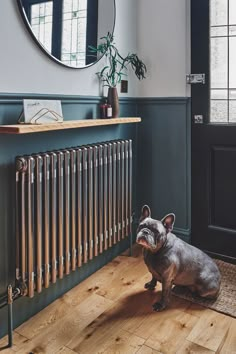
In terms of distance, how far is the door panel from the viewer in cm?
255

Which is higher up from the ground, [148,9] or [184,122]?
[148,9]

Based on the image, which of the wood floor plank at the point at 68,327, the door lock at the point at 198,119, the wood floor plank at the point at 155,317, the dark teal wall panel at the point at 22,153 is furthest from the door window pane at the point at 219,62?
the wood floor plank at the point at 68,327

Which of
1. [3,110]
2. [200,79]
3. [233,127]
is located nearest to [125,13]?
[200,79]

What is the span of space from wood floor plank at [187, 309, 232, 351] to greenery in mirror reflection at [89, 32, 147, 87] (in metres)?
1.61

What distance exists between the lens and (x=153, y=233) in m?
1.96

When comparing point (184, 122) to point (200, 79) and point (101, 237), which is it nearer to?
point (200, 79)

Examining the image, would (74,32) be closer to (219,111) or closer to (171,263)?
(219,111)

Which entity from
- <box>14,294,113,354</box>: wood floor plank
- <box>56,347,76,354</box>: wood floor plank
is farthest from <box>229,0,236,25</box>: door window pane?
<box>56,347,76,354</box>: wood floor plank

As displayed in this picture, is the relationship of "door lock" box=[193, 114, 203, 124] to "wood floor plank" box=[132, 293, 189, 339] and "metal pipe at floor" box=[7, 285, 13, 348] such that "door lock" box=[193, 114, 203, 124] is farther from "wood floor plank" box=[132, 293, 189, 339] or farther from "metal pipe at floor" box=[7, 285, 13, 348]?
"metal pipe at floor" box=[7, 285, 13, 348]

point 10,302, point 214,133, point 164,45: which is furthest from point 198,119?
point 10,302

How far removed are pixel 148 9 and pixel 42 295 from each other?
2210 millimetres

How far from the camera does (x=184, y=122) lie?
2715mm

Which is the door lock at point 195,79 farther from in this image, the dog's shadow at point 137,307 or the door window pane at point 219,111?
the dog's shadow at point 137,307

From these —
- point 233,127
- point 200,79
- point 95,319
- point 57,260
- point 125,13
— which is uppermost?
point 125,13
